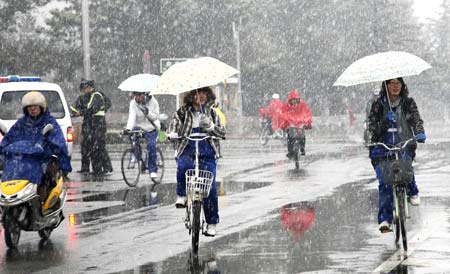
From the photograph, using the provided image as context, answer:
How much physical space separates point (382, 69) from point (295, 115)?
12572 millimetres

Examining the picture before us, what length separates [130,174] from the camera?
1889cm

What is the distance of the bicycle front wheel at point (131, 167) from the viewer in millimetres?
18859

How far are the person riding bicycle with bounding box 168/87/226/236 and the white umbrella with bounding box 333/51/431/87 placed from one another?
4.12ft

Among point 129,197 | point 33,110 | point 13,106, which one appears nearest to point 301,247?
point 33,110

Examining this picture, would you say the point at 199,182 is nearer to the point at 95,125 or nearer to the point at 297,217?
the point at 297,217

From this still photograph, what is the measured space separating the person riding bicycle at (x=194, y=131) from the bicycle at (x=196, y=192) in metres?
0.07

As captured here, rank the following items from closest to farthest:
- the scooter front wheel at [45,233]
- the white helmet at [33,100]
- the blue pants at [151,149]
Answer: the white helmet at [33,100]
the scooter front wheel at [45,233]
the blue pants at [151,149]

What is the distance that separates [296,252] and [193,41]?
46.2 m

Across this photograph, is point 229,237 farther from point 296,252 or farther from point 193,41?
point 193,41

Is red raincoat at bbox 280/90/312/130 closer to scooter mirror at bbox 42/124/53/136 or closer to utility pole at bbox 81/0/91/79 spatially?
utility pole at bbox 81/0/91/79

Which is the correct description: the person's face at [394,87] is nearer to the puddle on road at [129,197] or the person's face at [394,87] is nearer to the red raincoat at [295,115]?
the puddle on road at [129,197]

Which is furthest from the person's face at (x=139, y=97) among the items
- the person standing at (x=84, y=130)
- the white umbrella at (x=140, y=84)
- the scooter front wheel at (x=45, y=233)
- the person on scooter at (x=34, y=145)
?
the person on scooter at (x=34, y=145)

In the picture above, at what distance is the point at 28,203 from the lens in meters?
11.3

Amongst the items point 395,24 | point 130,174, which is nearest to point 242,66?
point 395,24
